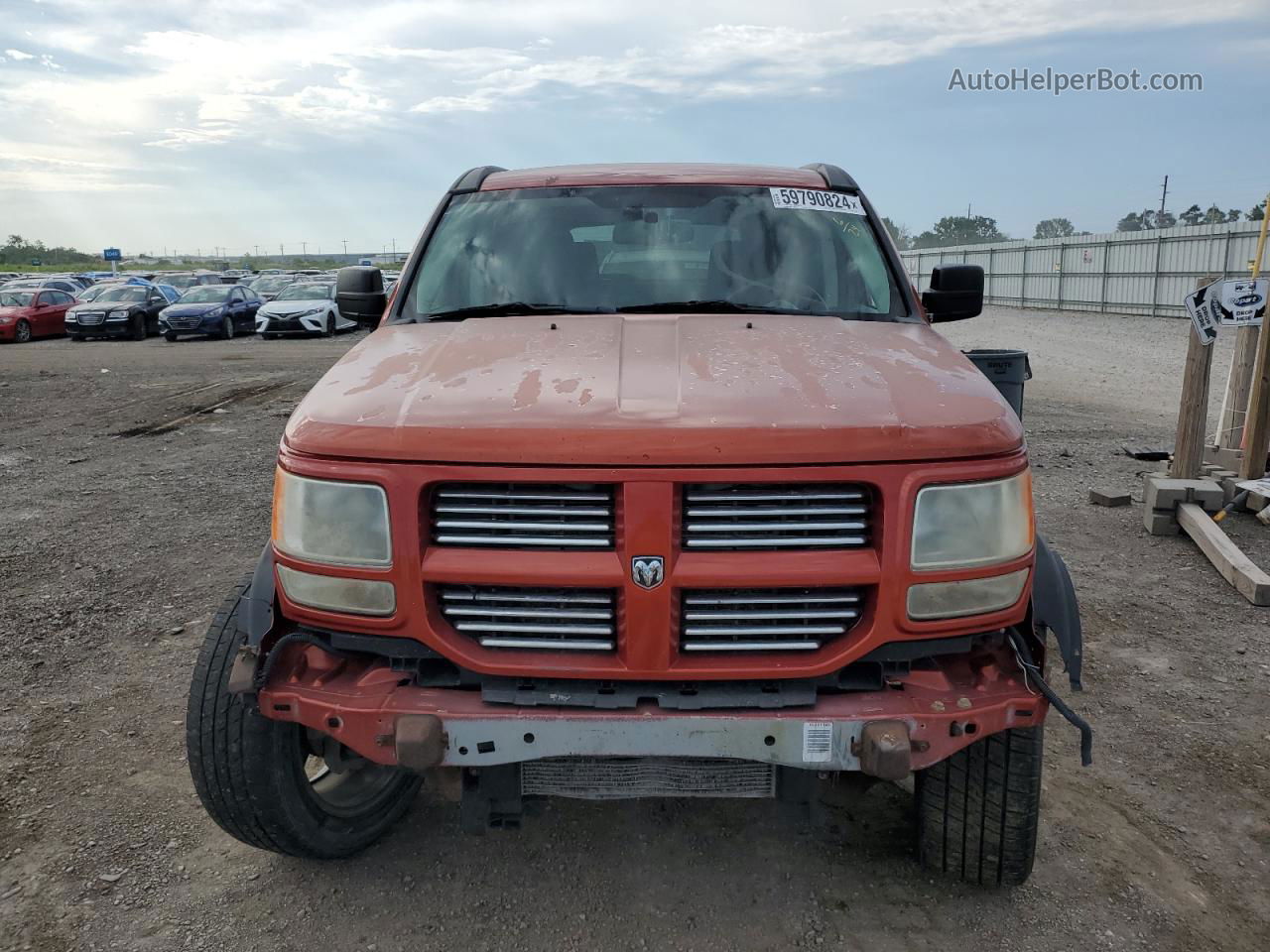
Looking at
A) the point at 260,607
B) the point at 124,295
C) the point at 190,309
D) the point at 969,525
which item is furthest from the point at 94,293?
the point at 969,525

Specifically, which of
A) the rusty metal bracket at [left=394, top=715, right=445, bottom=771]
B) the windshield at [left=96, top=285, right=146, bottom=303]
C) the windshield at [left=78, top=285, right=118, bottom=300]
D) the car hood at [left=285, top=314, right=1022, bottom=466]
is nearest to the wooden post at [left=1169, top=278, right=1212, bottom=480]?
the car hood at [left=285, top=314, right=1022, bottom=466]

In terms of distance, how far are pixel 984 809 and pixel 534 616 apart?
1402mm

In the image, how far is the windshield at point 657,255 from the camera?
139 inches

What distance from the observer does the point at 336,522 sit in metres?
2.44

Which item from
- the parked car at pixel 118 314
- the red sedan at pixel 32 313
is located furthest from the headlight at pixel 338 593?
the red sedan at pixel 32 313

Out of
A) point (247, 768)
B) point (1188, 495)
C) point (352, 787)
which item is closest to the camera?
point (247, 768)

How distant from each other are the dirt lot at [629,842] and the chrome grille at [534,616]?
93 centimetres

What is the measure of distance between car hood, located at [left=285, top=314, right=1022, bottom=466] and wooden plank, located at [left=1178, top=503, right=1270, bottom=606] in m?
3.43

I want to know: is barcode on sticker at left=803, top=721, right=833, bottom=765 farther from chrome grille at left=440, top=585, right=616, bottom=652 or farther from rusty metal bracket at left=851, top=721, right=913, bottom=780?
chrome grille at left=440, top=585, right=616, bottom=652

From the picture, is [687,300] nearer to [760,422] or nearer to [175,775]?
[760,422]

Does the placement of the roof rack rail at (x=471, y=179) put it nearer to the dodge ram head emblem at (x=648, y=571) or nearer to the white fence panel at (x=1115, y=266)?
the dodge ram head emblem at (x=648, y=571)

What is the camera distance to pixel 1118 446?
944 centimetres

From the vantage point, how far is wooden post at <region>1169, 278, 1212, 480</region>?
6848 mm

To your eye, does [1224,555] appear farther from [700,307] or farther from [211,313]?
[211,313]
